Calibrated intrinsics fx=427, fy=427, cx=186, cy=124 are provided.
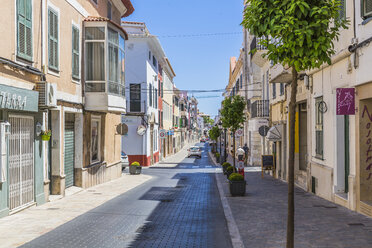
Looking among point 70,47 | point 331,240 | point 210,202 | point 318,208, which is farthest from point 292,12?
point 70,47

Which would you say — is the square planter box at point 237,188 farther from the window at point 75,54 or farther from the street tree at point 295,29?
the street tree at point 295,29

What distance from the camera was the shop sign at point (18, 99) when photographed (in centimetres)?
1007

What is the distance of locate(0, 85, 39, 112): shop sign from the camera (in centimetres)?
1007

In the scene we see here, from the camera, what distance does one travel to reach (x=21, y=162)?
11641 mm

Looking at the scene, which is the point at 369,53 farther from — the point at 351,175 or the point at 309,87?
the point at 309,87

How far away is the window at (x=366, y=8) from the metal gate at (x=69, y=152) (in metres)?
11.0

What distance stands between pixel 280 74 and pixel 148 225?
10181mm

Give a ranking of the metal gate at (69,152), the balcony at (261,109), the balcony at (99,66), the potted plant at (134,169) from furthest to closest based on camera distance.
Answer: the balcony at (261,109) < the potted plant at (134,169) < the balcony at (99,66) < the metal gate at (69,152)

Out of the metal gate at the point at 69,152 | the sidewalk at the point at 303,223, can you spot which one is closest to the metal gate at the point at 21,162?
Result: the metal gate at the point at 69,152

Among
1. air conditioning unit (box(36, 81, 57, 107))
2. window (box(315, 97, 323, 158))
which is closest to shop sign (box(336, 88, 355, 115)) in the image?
window (box(315, 97, 323, 158))

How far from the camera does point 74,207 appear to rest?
41.5ft

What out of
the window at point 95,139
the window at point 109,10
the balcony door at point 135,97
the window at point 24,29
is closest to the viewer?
the window at point 24,29

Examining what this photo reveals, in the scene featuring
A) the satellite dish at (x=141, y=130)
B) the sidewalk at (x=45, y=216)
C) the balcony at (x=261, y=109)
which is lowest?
the sidewalk at (x=45, y=216)

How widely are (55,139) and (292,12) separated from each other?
10668 mm
